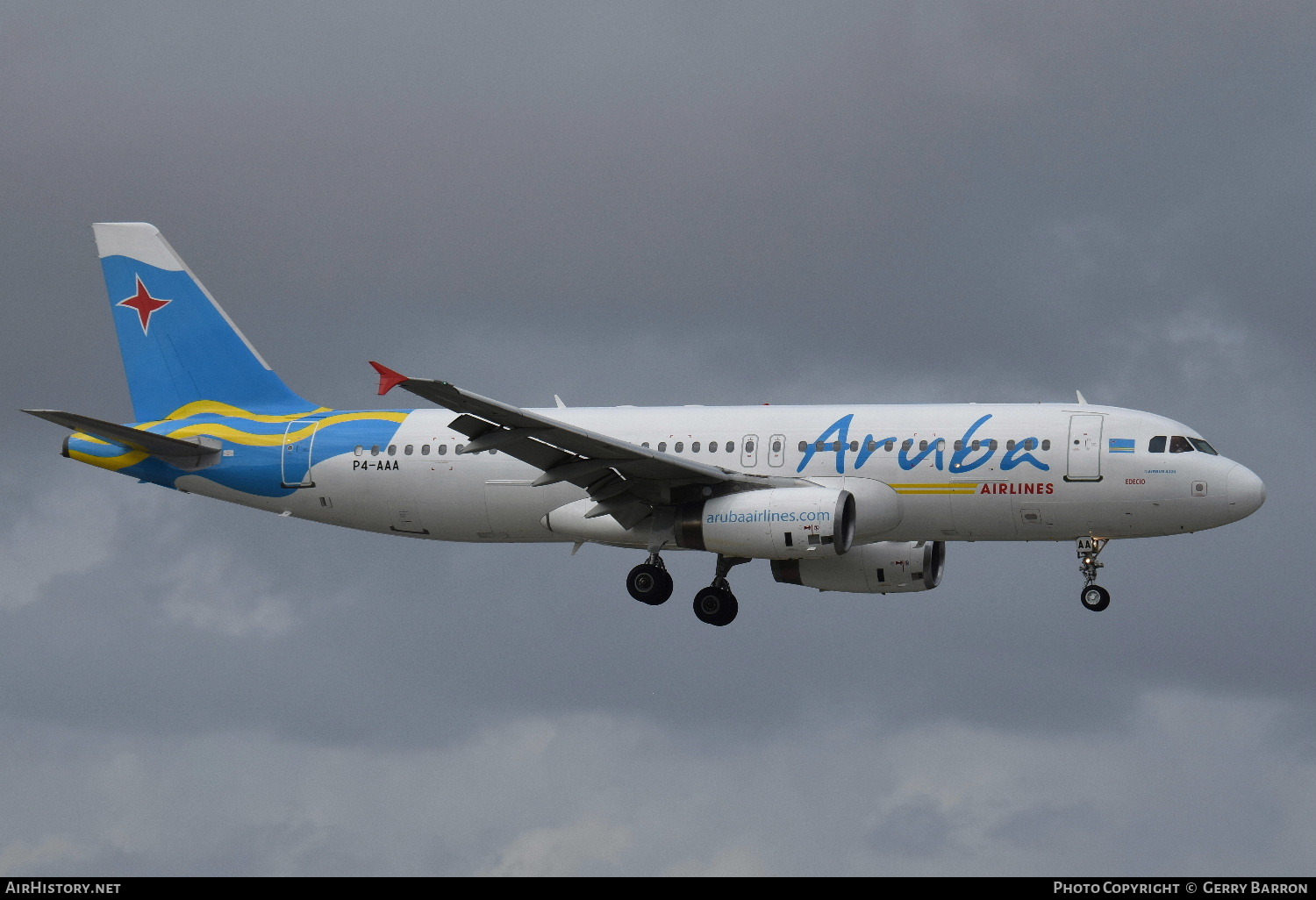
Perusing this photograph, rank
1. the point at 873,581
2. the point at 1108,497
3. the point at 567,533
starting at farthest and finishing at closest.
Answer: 1. the point at 873,581
2. the point at 567,533
3. the point at 1108,497

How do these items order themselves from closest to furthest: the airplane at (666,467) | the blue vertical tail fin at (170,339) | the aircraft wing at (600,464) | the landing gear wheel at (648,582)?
the aircraft wing at (600,464)
the airplane at (666,467)
the landing gear wheel at (648,582)
the blue vertical tail fin at (170,339)

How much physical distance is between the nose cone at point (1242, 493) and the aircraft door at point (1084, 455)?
330 centimetres

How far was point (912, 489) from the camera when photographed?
150 ft

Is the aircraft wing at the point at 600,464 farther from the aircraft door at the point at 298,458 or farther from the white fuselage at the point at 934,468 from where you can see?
the aircraft door at the point at 298,458

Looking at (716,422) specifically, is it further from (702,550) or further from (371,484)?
(371,484)

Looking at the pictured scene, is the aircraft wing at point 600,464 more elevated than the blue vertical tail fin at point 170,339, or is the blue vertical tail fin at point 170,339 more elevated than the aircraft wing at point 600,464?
the blue vertical tail fin at point 170,339

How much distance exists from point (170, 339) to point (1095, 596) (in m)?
27.9

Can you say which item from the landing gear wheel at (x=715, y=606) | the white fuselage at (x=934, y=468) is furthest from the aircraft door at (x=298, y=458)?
the landing gear wheel at (x=715, y=606)

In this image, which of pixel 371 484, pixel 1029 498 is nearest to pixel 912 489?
pixel 1029 498

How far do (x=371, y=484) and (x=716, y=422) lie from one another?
9979 mm

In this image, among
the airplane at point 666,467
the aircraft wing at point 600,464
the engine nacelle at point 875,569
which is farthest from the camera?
the engine nacelle at point 875,569

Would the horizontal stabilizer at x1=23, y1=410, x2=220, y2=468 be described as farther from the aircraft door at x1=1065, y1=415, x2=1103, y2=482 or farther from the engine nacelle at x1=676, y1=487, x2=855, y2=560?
the aircraft door at x1=1065, y1=415, x2=1103, y2=482

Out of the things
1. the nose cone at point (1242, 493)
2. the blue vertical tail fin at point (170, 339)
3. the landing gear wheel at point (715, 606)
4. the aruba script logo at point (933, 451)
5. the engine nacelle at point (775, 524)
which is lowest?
the landing gear wheel at point (715, 606)

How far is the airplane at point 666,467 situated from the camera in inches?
1762
